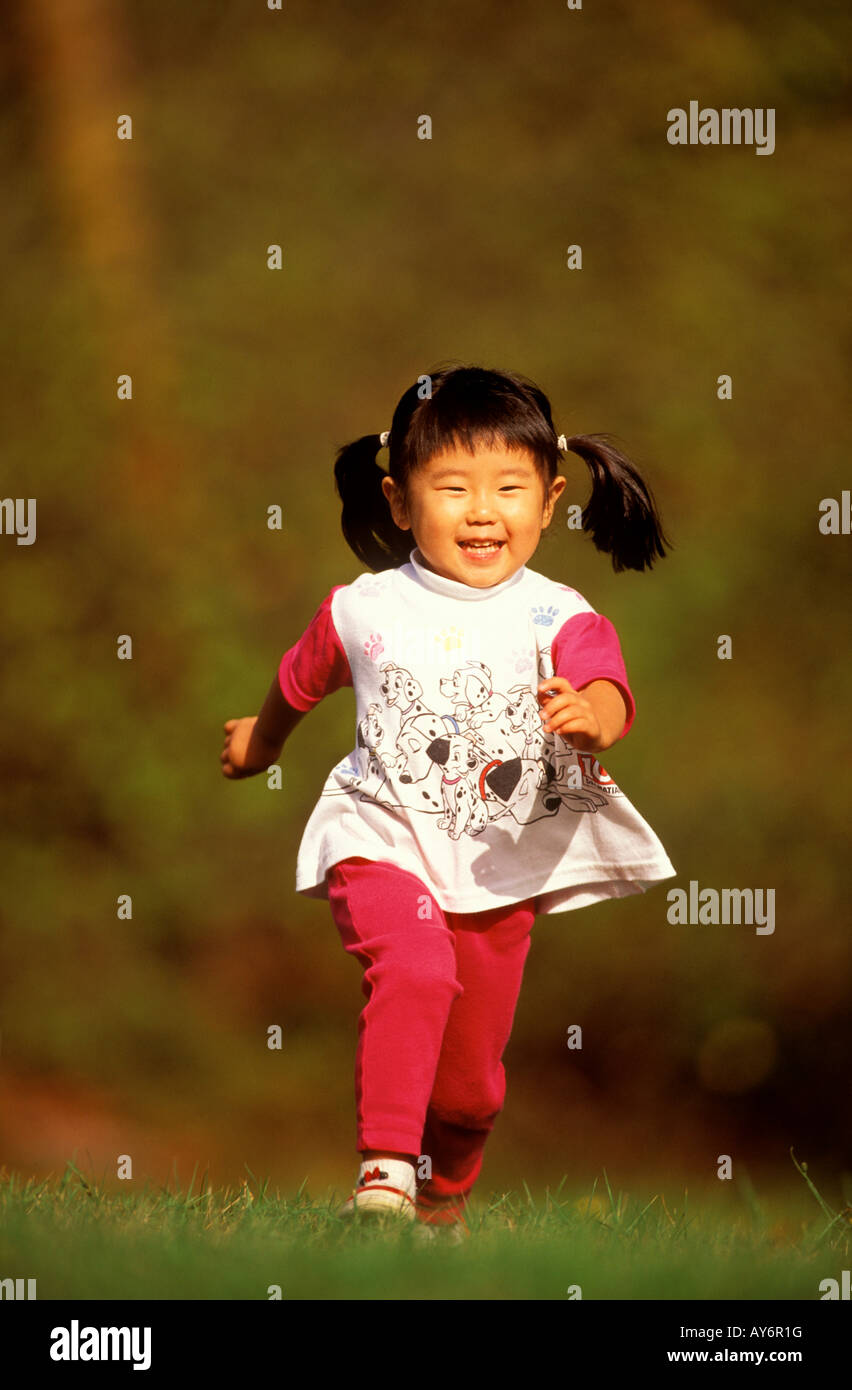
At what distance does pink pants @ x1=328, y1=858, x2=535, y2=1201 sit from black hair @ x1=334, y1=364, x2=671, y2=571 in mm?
653

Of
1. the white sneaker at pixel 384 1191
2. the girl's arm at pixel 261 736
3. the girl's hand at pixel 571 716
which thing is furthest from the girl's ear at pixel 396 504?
the white sneaker at pixel 384 1191

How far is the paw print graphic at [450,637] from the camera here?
3016mm

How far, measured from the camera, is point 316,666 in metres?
3.17

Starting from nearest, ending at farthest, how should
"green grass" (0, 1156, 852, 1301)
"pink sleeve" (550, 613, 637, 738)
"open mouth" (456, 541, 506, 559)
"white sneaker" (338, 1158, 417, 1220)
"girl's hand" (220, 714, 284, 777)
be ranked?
"green grass" (0, 1156, 852, 1301), "white sneaker" (338, 1158, 417, 1220), "pink sleeve" (550, 613, 637, 738), "open mouth" (456, 541, 506, 559), "girl's hand" (220, 714, 284, 777)

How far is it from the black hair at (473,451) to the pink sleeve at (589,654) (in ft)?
0.81

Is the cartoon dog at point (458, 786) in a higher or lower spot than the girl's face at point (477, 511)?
lower

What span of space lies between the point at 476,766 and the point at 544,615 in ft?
0.92

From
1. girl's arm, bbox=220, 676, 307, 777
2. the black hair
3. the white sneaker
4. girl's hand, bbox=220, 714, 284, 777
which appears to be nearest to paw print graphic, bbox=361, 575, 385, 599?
the black hair

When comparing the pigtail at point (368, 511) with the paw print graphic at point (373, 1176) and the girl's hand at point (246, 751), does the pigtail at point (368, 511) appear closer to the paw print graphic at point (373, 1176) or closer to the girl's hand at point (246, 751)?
the girl's hand at point (246, 751)

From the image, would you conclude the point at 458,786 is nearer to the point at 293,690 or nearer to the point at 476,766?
the point at 476,766

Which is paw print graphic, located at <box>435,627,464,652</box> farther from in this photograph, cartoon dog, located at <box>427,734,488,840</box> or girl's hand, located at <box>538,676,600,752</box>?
girl's hand, located at <box>538,676,600,752</box>

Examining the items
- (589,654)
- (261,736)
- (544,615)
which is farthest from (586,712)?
(261,736)

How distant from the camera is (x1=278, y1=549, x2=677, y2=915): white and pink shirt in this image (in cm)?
296
